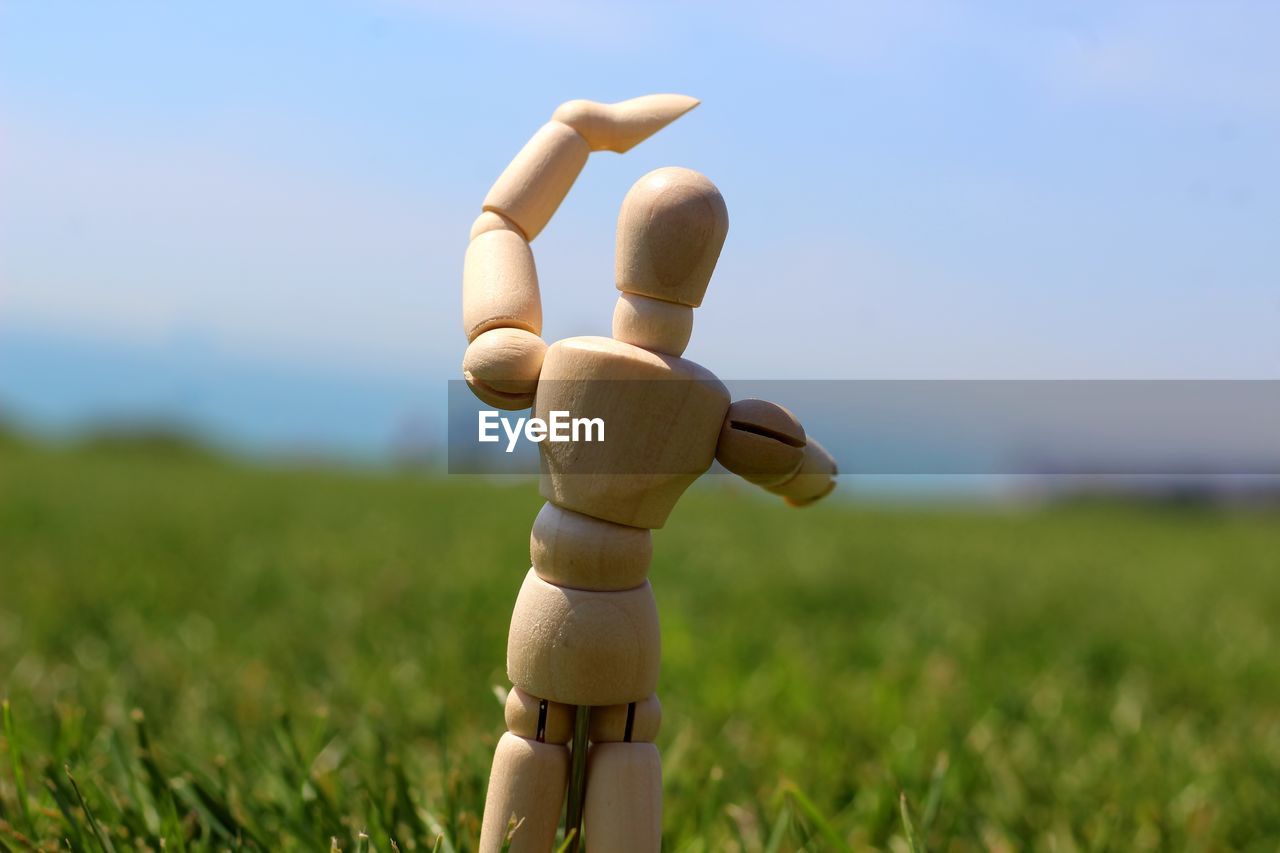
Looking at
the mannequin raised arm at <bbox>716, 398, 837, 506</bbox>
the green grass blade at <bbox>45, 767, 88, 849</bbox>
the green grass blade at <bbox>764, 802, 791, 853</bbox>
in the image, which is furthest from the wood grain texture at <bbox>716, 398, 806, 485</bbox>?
the green grass blade at <bbox>45, 767, 88, 849</bbox>

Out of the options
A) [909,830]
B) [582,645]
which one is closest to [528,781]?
[582,645]

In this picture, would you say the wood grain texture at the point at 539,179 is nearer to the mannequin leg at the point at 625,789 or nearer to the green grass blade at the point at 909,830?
the mannequin leg at the point at 625,789

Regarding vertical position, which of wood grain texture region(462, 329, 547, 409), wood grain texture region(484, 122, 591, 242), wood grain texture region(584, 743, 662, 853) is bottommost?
wood grain texture region(584, 743, 662, 853)

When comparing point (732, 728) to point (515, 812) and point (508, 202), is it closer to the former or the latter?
point (515, 812)

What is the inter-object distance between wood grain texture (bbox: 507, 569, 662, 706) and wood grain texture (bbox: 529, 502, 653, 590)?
0.04 feet

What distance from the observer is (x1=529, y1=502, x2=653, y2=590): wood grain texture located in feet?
3.37

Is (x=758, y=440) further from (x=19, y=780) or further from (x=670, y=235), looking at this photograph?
(x=19, y=780)

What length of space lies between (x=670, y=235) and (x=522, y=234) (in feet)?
0.74

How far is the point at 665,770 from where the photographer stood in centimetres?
158

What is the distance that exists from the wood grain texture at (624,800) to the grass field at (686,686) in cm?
24

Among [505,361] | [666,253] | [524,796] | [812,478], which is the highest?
[666,253]

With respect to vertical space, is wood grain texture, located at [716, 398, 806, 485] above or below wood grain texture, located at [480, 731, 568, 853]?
above

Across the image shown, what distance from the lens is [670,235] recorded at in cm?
102

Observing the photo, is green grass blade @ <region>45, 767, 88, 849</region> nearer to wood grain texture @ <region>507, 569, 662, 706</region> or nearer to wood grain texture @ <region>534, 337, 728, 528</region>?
wood grain texture @ <region>507, 569, 662, 706</region>
